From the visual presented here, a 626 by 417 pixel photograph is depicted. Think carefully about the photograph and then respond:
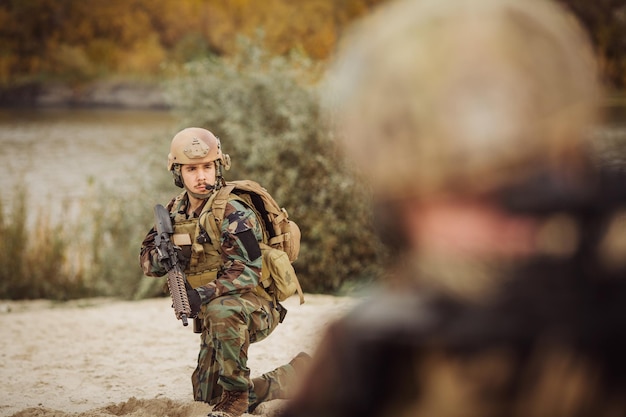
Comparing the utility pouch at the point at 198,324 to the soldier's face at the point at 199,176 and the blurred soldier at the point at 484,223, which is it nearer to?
the soldier's face at the point at 199,176

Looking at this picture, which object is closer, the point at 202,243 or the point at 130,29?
the point at 202,243

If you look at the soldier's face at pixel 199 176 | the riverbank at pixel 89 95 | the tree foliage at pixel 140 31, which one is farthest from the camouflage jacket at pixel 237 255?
the riverbank at pixel 89 95

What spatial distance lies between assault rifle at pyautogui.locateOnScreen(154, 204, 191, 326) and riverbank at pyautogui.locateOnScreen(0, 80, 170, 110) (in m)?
30.0

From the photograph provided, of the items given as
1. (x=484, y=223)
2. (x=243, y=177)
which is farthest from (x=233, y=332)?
Answer: (x=243, y=177)

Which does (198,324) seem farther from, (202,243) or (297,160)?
(297,160)

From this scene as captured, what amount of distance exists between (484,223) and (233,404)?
2.83 meters

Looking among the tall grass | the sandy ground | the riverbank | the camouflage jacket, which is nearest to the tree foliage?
the riverbank

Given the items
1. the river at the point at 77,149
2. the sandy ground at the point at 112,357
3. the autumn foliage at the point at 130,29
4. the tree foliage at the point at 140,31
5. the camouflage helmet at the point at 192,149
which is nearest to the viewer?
the camouflage helmet at the point at 192,149

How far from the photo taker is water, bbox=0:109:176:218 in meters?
9.37

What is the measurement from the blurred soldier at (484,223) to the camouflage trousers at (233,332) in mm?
2462

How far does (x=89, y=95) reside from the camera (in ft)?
118

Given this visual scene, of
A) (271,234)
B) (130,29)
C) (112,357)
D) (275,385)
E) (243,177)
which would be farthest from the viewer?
(130,29)

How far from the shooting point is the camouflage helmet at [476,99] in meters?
1.04

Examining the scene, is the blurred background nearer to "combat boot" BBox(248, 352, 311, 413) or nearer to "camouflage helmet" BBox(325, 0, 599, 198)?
"camouflage helmet" BBox(325, 0, 599, 198)
